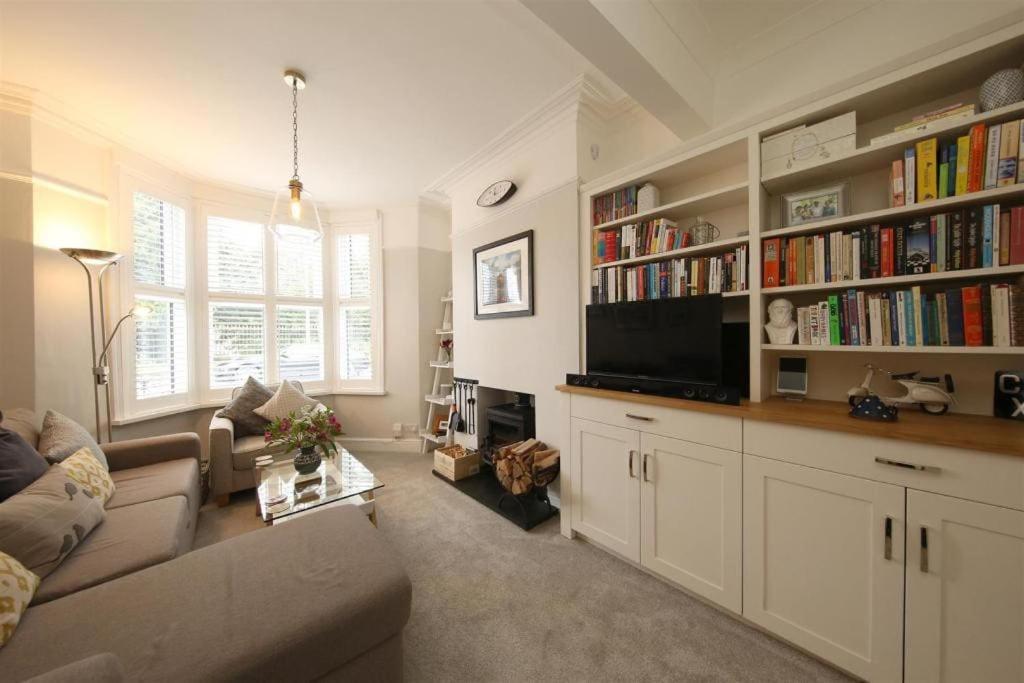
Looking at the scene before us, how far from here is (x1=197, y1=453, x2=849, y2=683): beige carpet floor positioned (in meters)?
1.32

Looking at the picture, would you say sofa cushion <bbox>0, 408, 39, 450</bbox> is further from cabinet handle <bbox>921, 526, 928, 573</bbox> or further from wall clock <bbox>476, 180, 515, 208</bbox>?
cabinet handle <bbox>921, 526, 928, 573</bbox>

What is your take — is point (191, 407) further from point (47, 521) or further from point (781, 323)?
point (781, 323)

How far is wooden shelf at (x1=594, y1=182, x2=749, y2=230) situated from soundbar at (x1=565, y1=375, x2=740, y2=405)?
0.98 meters

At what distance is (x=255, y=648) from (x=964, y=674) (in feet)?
6.85

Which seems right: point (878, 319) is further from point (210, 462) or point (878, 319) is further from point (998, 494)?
point (210, 462)

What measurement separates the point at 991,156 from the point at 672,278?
1119 millimetres

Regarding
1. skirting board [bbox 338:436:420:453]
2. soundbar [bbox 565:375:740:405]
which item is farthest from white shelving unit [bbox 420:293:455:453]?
soundbar [bbox 565:375:740:405]

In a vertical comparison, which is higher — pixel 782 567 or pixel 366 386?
pixel 366 386

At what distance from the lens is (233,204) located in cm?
362

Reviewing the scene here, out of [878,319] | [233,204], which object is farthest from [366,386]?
[878,319]

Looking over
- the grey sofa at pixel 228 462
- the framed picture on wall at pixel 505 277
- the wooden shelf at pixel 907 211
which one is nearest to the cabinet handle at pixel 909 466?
the wooden shelf at pixel 907 211

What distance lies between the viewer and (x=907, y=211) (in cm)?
130

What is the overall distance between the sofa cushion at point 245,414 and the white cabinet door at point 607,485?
2.90 m

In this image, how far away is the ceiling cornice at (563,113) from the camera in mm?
2225
